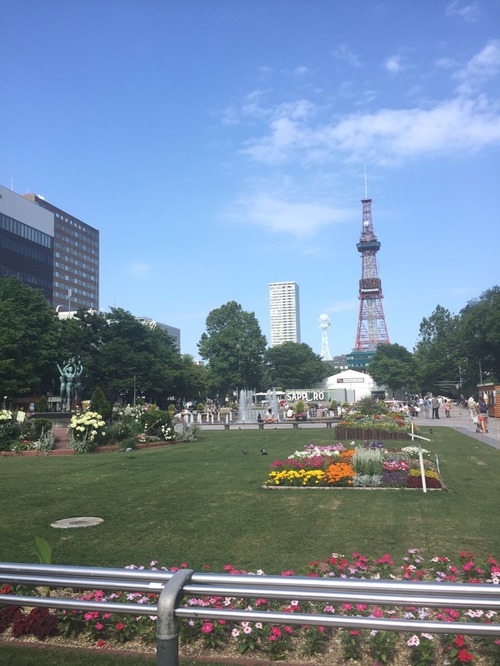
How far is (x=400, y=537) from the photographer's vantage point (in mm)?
8594

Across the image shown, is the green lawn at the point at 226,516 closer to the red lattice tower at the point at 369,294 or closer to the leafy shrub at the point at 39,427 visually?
the leafy shrub at the point at 39,427

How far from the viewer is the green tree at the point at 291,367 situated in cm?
12000

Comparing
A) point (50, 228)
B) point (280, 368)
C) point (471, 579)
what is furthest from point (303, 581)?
point (280, 368)

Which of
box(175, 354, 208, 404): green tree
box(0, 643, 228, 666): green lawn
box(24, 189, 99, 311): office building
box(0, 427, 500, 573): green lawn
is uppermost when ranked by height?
box(24, 189, 99, 311): office building

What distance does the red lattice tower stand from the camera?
15612 cm

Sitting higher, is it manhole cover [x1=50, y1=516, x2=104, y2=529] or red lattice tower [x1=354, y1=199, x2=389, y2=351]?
red lattice tower [x1=354, y1=199, x2=389, y2=351]

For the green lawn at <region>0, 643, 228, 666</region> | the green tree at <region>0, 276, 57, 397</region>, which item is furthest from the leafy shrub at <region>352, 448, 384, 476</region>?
the green tree at <region>0, 276, 57, 397</region>

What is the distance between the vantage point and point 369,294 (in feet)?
514

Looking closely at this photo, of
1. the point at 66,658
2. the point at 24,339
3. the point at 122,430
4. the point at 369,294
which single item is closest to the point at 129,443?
the point at 122,430

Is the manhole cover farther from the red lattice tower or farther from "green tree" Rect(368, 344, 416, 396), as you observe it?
the red lattice tower

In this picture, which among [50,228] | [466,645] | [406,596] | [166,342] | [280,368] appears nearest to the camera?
[406,596]

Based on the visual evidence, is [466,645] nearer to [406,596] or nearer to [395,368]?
[406,596]

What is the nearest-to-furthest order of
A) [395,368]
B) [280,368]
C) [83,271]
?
[395,368]
[280,368]
[83,271]

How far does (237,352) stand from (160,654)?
75.6 m
